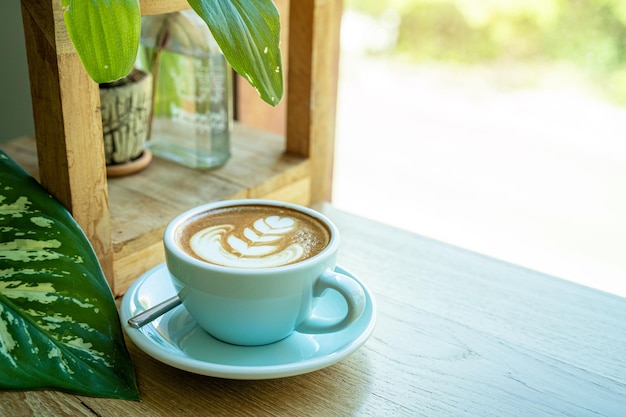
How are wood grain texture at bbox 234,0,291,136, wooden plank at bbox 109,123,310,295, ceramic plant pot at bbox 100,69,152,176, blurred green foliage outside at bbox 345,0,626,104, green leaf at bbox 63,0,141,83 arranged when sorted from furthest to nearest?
blurred green foliage outside at bbox 345,0,626,104
wood grain texture at bbox 234,0,291,136
ceramic plant pot at bbox 100,69,152,176
wooden plank at bbox 109,123,310,295
green leaf at bbox 63,0,141,83

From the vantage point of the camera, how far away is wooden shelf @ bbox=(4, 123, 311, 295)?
0.70 metres

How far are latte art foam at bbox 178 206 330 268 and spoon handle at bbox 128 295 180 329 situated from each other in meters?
0.05

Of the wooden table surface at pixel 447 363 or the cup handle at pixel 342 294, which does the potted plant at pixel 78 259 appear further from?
the cup handle at pixel 342 294

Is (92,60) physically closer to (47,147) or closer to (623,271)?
(47,147)

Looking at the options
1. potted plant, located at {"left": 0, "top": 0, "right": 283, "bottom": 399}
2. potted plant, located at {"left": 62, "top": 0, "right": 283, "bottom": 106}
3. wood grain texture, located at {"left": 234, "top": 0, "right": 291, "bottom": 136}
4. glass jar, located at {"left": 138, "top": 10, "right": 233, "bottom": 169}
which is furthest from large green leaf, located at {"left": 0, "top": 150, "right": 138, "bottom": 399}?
wood grain texture, located at {"left": 234, "top": 0, "right": 291, "bottom": 136}

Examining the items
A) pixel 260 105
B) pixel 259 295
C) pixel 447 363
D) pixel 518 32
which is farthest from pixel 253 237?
pixel 518 32

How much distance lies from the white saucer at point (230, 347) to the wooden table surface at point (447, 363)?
22 mm

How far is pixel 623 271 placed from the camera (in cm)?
203

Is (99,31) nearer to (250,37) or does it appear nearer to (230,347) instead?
(250,37)

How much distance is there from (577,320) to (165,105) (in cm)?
55

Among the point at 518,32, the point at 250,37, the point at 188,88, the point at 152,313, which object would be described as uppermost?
the point at 250,37

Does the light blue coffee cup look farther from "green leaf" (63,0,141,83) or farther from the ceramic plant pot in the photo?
the ceramic plant pot

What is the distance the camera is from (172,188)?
2.65ft

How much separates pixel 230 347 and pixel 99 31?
10.5 inches
